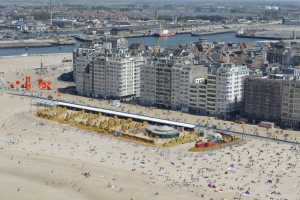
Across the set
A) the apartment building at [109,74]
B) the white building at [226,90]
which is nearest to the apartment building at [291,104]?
the white building at [226,90]

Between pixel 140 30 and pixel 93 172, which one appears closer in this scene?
pixel 93 172

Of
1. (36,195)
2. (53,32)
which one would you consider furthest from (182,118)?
(53,32)

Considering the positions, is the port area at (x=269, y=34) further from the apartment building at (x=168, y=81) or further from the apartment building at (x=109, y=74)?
the apartment building at (x=168, y=81)

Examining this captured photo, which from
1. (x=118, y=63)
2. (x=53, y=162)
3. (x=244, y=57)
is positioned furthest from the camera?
(x=244, y=57)

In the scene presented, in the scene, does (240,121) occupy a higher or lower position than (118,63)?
lower

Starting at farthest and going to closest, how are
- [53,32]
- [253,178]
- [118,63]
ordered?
1. [53,32]
2. [118,63]
3. [253,178]

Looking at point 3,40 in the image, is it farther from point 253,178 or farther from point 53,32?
point 253,178
